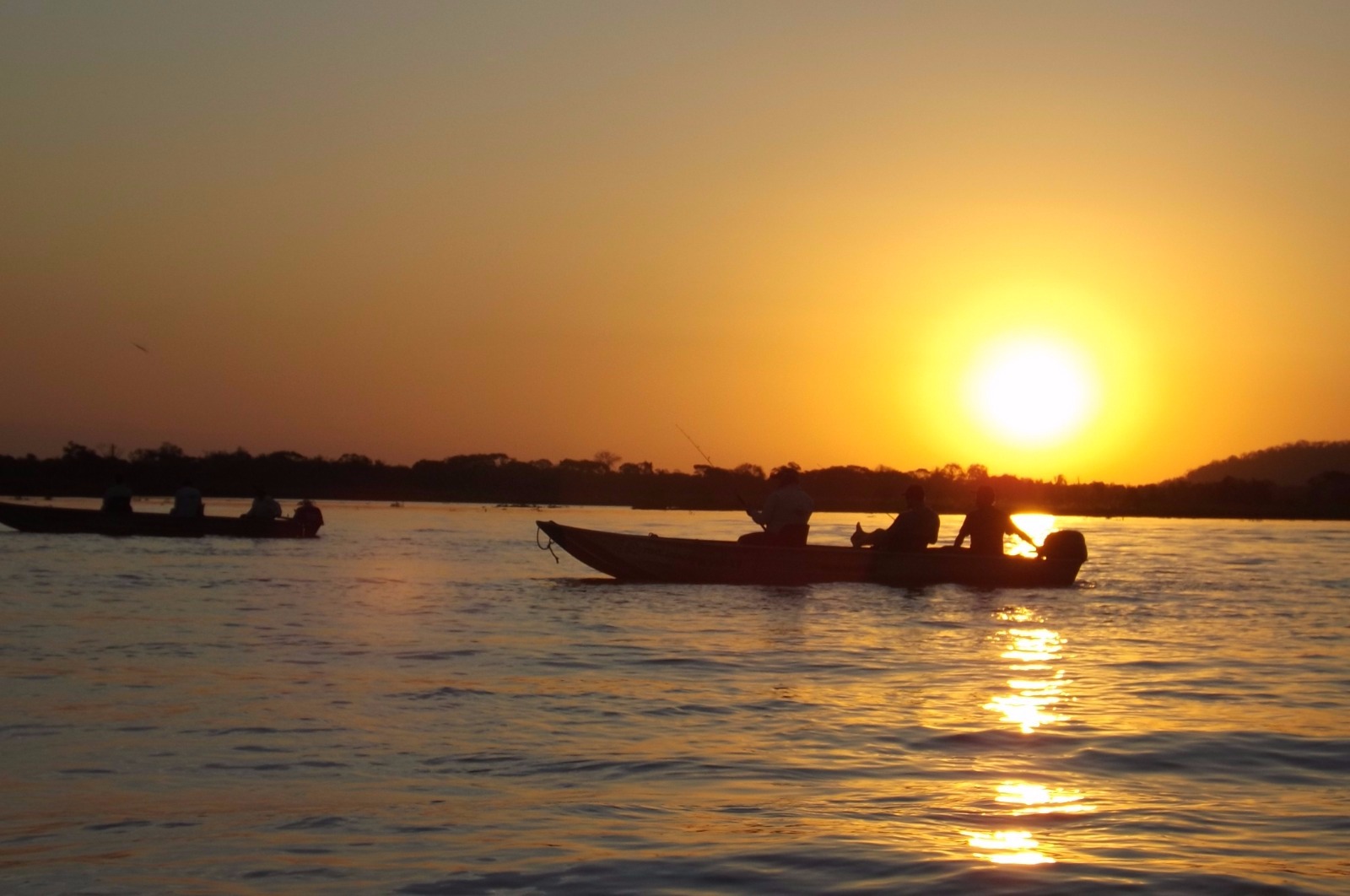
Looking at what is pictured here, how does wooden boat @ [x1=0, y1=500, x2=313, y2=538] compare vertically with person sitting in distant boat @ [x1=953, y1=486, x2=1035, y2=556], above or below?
below

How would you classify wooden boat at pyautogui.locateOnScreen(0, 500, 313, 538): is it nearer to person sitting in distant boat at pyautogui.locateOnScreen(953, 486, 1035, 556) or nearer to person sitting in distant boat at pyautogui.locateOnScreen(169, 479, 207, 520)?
person sitting in distant boat at pyautogui.locateOnScreen(169, 479, 207, 520)

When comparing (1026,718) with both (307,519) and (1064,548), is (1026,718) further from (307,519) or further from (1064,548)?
(307,519)

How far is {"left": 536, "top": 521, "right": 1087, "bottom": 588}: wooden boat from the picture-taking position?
1948 cm

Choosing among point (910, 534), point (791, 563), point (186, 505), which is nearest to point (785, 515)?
point (791, 563)

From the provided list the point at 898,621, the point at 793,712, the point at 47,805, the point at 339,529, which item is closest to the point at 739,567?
the point at 898,621

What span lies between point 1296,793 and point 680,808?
3130 millimetres

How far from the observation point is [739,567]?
19.8 metres

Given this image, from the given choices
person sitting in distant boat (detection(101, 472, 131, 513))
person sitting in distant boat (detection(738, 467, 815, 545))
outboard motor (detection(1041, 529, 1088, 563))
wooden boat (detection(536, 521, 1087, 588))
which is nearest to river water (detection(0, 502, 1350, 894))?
wooden boat (detection(536, 521, 1087, 588))

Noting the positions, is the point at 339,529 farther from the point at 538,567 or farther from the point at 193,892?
the point at 193,892

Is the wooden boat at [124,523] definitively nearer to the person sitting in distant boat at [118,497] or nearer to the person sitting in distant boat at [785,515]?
the person sitting in distant boat at [118,497]

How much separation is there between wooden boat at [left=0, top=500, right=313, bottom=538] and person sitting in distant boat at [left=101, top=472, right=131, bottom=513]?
0.65ft

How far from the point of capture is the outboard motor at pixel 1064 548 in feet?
70.5

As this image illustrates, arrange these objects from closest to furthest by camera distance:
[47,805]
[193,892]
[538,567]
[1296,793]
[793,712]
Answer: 1. [193,892]
2. [47,805]
3. [1296,793]
4. [793,712]
5. [538,567]

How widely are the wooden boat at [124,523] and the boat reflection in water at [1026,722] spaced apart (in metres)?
23.2
